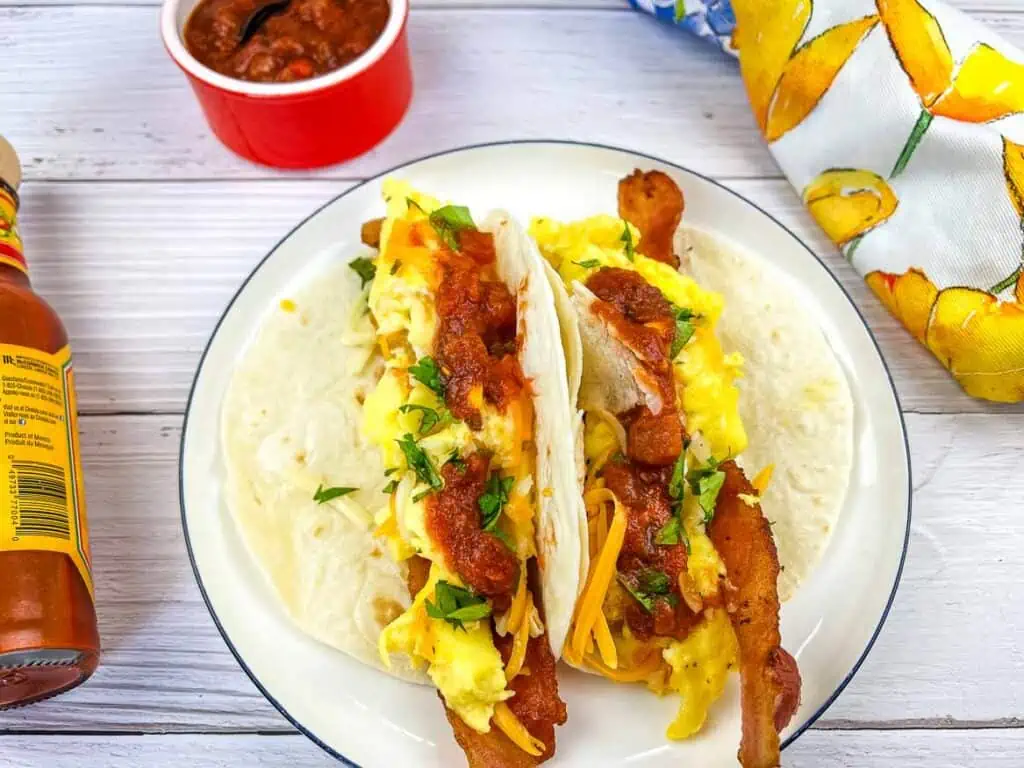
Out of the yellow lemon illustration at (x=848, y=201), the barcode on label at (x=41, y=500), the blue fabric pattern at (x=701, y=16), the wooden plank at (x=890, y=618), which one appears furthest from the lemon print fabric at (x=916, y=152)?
the barcode on label at (x=41, y=500)

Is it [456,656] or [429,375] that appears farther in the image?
[429,375]

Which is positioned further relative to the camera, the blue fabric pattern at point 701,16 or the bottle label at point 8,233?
the blue fabric pattern at point 701,16

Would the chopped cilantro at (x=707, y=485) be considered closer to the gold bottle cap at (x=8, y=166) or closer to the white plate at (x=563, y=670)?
the white plate at (x=563, y=670)

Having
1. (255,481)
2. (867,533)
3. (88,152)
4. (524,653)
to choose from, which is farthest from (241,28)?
(867,533)

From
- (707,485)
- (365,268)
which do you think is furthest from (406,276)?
(707,485)

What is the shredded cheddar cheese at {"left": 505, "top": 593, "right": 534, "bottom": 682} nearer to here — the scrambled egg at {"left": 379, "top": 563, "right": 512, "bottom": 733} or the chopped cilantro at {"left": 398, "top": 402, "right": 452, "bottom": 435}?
the scrambled egg at {"left": 379, "top": 563, "right": 512, "bottom": 733}

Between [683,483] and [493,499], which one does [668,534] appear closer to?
[683,483]
